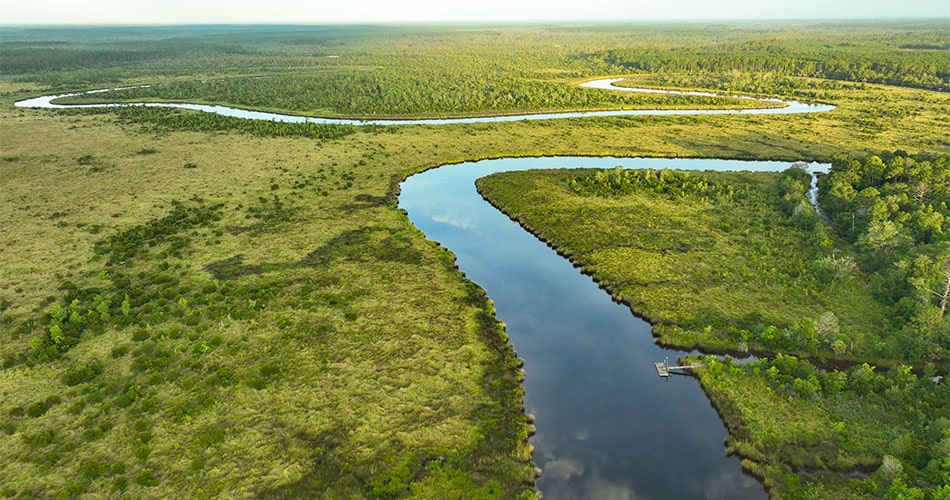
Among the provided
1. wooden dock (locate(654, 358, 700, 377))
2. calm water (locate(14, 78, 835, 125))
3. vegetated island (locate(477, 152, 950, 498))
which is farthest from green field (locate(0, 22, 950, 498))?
calm water (locate(14, 78, 835, 125))

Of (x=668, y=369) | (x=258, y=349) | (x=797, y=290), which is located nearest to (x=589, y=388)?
(x=668, y=369)

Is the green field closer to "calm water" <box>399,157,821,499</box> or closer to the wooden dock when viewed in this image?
the wooden dock

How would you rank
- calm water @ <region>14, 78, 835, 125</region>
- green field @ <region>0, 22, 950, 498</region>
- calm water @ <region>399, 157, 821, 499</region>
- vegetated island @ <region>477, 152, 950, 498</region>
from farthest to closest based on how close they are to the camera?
calm water @ <region>14, 78, 835, 125</region>
vegetated island @ <region>477, 152, 950, 498</region>
calm water @ <region>399, 157, 821, 499</region>
green field @ <region>0, 22, 950, 498</region>

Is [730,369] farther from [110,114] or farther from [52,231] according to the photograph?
[110,114]

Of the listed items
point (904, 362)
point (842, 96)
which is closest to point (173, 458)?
point (904, 362)

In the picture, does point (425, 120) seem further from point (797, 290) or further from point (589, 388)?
point (589, 388)

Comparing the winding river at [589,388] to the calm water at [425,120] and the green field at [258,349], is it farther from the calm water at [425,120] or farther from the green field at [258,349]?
the calm water at [425,120]

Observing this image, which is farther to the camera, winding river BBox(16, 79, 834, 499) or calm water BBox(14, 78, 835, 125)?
calm water BBox(14, 78, 835, 125)
